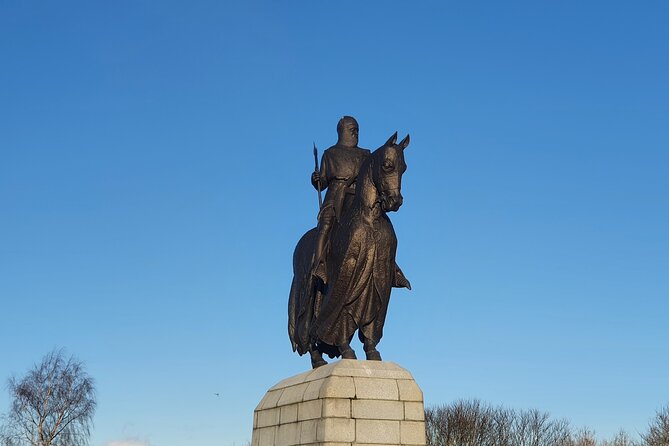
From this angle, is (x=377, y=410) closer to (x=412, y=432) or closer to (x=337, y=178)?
(x=412, y=432)

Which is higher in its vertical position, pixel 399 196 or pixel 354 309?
pixel 399 196

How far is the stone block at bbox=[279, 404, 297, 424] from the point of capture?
13.7 metres

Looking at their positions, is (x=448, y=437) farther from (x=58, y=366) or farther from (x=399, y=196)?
(x=399, y=196)

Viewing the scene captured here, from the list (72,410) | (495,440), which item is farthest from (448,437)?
(72,410)

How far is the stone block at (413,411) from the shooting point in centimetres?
1299

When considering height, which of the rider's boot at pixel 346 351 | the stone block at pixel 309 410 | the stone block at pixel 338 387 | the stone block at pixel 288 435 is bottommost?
the stone block at pixel 288 435

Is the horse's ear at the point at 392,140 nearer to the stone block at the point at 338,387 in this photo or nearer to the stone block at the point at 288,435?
the stone block at the point at 338,387

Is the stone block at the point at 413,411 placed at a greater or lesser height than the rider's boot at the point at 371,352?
lesser

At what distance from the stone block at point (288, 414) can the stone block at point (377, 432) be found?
1339 millimetres

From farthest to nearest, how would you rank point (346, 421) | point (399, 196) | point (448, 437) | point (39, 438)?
point (448, 437) < point (39, 438) < point (399, 196) < point (346, 421)

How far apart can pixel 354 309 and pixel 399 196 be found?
2.00 metres

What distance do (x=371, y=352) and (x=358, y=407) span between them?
142 cm

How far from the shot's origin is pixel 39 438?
152 feet

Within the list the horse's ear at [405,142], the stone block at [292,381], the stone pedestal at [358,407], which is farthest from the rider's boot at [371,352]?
the horse's ear at [405,142]
